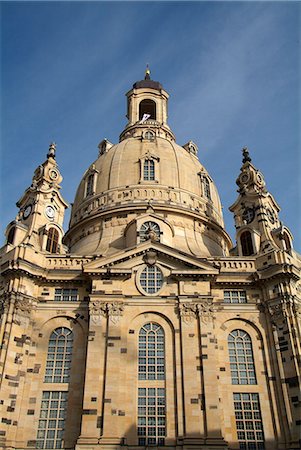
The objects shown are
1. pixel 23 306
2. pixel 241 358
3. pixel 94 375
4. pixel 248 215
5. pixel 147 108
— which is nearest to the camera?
pixel 94 375

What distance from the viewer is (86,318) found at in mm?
35469

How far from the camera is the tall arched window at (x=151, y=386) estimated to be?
30203mm

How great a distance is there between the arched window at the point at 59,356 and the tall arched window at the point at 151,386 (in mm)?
5373

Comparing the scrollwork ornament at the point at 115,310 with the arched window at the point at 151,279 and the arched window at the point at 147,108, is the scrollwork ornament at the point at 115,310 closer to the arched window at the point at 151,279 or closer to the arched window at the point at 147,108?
the arched window at the point at 151,279

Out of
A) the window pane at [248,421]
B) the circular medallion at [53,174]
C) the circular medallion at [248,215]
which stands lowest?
the window pane at [248,421]

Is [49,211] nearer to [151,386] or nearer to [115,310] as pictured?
[115,310]

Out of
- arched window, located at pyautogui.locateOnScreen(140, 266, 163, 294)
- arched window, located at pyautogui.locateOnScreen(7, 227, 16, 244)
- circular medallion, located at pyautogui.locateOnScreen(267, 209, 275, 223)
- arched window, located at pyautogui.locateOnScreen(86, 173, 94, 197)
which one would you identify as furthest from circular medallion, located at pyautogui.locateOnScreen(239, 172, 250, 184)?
arched window, located at pyautogui.locateOnScreen(7, 227, 16, 244)

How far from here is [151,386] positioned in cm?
3209

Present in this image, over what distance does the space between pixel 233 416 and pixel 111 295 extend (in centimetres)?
1222

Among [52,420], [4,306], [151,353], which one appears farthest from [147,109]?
[52,420]

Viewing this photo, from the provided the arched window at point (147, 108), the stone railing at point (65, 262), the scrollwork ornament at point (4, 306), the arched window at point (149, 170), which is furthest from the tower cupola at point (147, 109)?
the scrollwork ornament at point (4, 306)

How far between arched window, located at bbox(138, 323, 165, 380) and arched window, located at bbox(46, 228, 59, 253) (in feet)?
43.5

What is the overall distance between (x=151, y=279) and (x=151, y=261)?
57.6 inches

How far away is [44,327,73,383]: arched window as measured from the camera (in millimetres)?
33250
